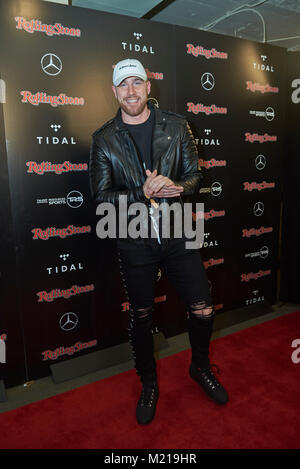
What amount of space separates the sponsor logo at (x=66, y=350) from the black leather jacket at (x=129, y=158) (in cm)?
126

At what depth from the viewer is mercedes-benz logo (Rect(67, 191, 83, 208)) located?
8.20 ft


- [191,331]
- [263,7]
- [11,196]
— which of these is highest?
[263,7]

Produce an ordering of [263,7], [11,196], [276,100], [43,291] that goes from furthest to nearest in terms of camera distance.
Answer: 1. [263,7]
2. [276,100]
3. [43,291]
4. [11,196]

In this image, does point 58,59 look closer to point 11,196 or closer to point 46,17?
point 46,17

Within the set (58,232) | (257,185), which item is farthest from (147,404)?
(257,185)

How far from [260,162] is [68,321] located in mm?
2223

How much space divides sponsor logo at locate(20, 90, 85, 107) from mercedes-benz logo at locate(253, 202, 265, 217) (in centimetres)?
186

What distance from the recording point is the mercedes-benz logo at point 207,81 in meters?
2.95

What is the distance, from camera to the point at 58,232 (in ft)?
8.17

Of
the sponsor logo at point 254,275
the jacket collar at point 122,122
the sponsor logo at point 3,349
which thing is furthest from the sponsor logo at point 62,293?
the sponsor logo at point 254,275

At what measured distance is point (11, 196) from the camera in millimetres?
2309

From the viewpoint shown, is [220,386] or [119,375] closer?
[220,386]
